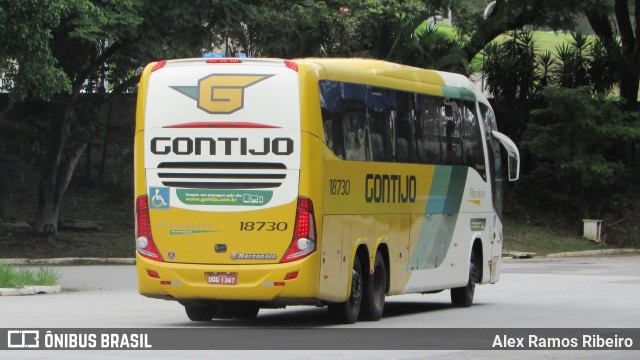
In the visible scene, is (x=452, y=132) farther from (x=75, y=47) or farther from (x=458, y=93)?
(x=75, y=47)

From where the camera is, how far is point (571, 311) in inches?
797

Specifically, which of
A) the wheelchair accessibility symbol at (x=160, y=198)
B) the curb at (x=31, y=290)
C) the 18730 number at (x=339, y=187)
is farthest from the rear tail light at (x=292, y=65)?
the curb at (x=31, y=290)

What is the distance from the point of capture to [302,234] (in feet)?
53.4

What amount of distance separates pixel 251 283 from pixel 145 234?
1587 mm

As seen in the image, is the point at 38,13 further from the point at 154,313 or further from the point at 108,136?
the point at 108,136

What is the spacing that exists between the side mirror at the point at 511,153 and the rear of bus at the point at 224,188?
25.3ft

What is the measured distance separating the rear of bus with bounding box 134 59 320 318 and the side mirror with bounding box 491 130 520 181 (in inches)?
303

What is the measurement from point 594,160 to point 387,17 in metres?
9.12

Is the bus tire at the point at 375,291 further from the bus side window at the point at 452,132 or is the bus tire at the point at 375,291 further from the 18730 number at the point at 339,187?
the bus side window at the point at 452,132

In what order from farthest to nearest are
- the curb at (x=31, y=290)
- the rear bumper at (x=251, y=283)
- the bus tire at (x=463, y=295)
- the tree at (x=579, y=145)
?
1. the tree at (x=579, y=145)
2. the curb at (x=31, y=290)
3. the bus tire at (x=463, y=295)
4. the rear bumper at (x=251, y=283)

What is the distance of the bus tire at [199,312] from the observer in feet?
59.2

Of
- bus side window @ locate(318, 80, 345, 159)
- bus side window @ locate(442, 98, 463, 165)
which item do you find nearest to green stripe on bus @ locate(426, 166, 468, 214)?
bus side window @ locate(442, 98, 463, 165)

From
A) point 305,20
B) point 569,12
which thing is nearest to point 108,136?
point 305,20

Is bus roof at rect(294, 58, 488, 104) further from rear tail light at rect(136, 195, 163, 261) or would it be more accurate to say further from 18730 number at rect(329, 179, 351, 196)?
rear tail light at rect(136, 195, 163, 261)
